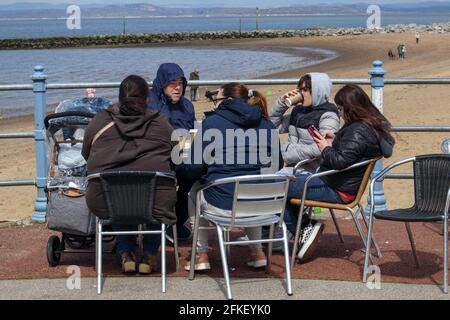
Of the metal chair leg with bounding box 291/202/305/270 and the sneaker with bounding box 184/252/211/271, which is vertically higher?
the metal chair leg with bounding box 291/202/305/270

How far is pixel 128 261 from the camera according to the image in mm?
6426

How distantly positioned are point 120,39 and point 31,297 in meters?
76.5

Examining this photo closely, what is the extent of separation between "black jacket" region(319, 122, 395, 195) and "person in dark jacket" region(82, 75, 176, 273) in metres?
1.21

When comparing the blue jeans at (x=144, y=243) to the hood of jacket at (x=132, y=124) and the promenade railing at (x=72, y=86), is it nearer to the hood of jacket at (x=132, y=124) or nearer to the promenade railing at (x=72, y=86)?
the hood of jacket at (x=132, y=124)

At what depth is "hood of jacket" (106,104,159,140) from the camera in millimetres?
6180

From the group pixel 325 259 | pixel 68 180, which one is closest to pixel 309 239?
pixel 325 259

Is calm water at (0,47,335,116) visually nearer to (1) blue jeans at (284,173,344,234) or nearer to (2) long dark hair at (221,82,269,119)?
(2) long dark hair at (221,82,269,119)

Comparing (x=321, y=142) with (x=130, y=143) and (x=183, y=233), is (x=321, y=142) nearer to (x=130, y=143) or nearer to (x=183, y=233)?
(x=130, y=143)

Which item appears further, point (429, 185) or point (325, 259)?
point (325, 259)

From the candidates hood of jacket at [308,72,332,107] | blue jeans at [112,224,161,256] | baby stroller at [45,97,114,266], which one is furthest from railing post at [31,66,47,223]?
hood of jacket at [308,72,332,107]

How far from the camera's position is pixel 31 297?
5.98 metres

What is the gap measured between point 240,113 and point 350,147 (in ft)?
2.75
